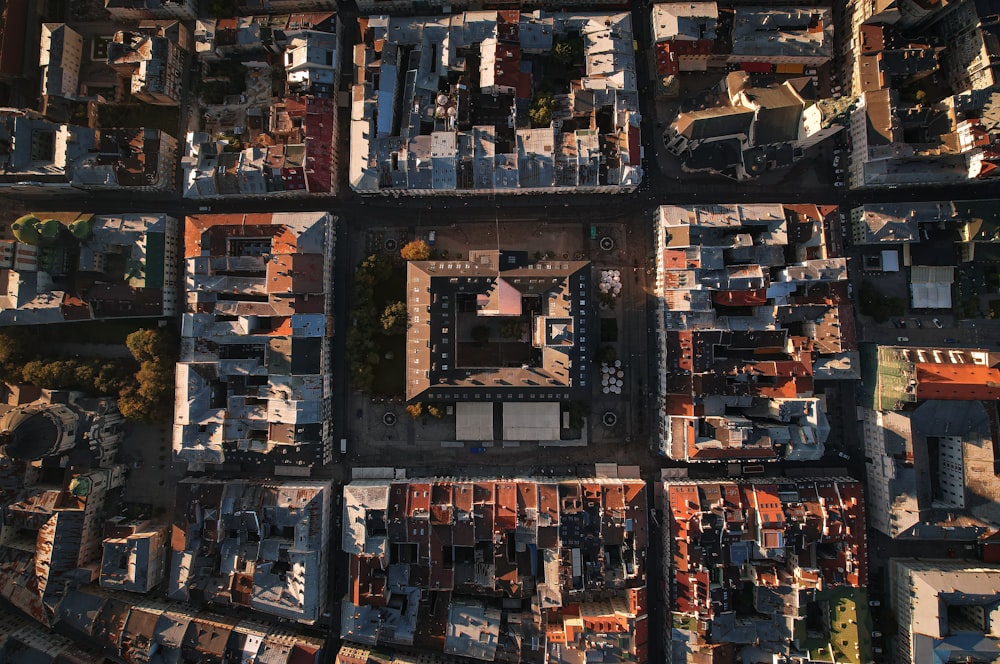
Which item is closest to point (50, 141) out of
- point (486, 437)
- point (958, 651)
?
point (486, 437)

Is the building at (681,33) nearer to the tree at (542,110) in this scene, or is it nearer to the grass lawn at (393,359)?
the tree at (542,110)

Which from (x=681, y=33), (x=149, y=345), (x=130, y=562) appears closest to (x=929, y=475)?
(x=681, y=33)

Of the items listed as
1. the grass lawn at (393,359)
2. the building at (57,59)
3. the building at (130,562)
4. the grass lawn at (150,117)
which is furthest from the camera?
the grass lawn at (150,117)

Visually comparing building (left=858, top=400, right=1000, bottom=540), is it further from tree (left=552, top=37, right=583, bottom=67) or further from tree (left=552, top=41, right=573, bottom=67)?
tree (left=552, top=41, right=573, bottom=67)

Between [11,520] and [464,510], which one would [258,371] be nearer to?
[464,510]

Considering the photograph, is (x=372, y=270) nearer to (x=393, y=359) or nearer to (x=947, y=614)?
(x=393, y=359)

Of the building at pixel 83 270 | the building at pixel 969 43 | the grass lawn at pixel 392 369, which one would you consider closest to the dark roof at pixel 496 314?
the grass lawn at pixel 392 369
